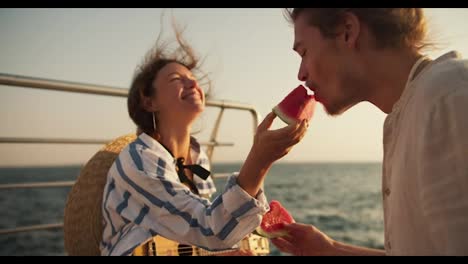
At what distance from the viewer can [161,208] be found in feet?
6.81

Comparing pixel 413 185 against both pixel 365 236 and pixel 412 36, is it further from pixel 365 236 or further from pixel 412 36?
pixel 365 236

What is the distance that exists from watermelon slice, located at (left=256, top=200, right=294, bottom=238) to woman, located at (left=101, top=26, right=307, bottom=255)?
97mm

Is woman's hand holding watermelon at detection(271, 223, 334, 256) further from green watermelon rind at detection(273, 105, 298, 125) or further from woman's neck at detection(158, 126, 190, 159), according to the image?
woman's neck at detection(158, 126, 190, 159)

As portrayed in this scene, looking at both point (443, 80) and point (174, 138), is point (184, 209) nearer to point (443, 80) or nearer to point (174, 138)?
point (174, 138)

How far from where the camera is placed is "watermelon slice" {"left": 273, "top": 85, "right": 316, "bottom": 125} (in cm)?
197

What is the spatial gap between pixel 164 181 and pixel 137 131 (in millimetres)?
634

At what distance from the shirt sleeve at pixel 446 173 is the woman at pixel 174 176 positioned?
68 centimetres

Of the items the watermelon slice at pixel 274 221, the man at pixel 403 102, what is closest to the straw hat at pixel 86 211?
the watermelon slice at pixel 274 221

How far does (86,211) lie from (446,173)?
175 cm

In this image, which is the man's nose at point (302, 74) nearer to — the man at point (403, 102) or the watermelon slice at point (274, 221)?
the man at point (403, 102)

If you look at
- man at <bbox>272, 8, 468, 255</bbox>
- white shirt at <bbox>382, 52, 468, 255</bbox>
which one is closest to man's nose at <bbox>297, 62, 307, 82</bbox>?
man at <bbox>272, 8, 468, 255</bbox>

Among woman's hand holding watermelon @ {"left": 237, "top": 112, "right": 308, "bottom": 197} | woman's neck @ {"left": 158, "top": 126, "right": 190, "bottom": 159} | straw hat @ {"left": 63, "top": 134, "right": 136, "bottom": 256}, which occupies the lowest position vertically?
straw hat @ {"left": 63, "top": 134, "right": 136, "bottom": 256}

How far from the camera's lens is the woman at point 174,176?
74.0 inches
